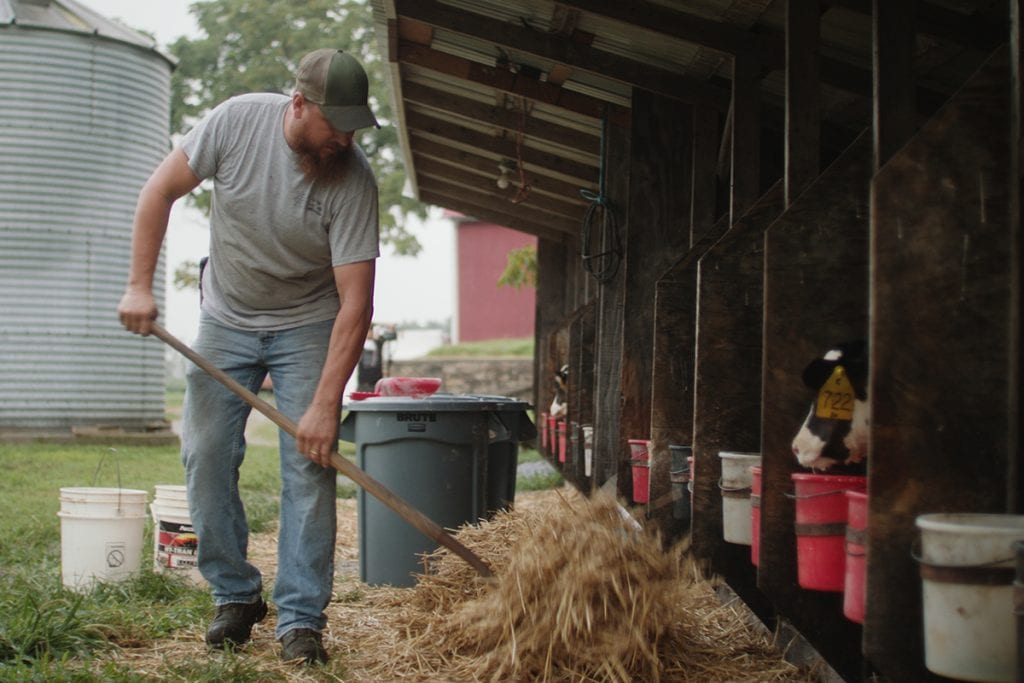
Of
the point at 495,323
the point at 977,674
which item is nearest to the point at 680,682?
the point at 977,674

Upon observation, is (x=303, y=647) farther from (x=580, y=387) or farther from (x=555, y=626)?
(x=580, y=387)

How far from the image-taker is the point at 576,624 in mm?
3967

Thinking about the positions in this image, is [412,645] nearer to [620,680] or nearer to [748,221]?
[620,680]

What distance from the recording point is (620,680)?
12.9ft

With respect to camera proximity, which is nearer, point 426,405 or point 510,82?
point 426,405

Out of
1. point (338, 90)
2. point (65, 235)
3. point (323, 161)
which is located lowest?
point (323, 161)

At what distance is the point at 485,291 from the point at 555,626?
110ft

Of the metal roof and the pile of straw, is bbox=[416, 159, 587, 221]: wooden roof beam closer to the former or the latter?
the metal roof

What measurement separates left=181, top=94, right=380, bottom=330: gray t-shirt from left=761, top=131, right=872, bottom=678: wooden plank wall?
4.86 ft

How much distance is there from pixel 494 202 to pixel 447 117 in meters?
3.76

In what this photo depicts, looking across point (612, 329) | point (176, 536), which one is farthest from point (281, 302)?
point (612, 329)

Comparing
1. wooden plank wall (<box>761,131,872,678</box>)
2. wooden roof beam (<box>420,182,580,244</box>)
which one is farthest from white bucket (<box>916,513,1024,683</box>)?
wooden roof beam (<box>420,182,580,244</box>)

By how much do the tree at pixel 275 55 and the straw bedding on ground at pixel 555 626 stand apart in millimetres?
30738

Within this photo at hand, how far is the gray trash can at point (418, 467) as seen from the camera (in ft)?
20.7
